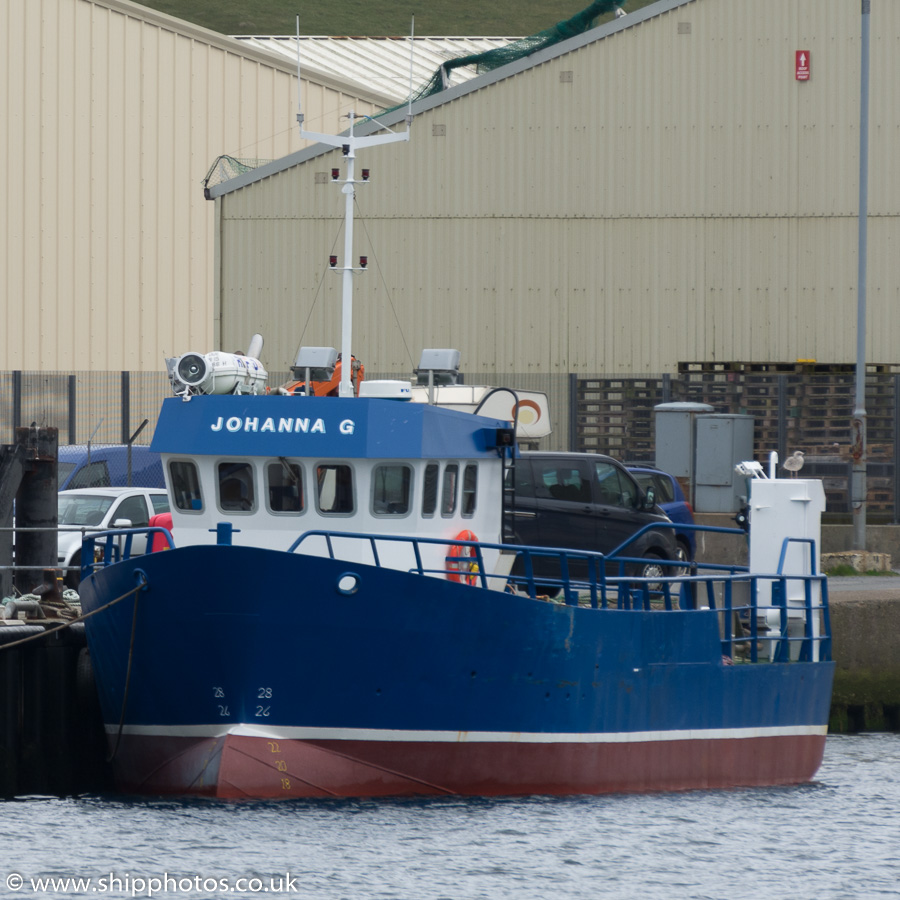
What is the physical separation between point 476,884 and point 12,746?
525cm

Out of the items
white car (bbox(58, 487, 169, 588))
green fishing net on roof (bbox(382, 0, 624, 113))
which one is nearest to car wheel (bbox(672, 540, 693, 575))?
white car (bbox(58, 487, 169, 588))

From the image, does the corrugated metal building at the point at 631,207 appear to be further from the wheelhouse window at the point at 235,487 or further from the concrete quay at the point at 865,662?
the wheelhouse window at the point at 235,487

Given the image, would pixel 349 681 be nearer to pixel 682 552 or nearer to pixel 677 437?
pixel 682 552

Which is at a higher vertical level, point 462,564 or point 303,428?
point 303,428

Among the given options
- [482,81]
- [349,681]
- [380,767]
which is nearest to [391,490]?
[349,681]

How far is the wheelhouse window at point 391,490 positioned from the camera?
15.3 m

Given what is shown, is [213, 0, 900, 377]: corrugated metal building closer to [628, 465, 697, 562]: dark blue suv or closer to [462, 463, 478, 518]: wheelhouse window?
[628, 465, 697, 562]: dark blue suv

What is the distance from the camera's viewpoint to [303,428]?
15.1 metres

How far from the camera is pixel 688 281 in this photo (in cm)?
3058

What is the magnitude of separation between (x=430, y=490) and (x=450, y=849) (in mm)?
3475

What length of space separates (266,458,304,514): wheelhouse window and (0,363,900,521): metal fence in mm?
15100

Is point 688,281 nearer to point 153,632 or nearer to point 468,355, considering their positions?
point 468,355

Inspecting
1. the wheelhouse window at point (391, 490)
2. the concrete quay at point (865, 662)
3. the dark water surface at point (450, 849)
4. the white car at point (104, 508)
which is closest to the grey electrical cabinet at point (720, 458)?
the concrete quay at point (865, 662)

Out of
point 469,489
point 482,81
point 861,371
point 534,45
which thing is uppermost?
point 534,45
